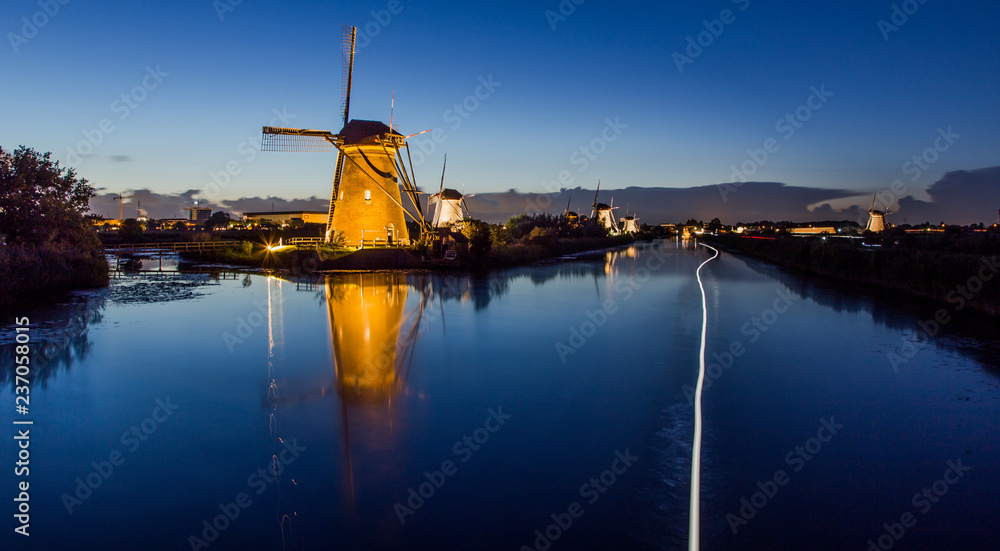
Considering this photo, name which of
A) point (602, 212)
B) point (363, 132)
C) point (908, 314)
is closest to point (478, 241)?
point (363, 132)

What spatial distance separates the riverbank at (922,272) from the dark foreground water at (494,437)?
5726 millimetres

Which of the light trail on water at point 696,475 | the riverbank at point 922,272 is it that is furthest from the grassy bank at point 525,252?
the light trail on water at point 696,475

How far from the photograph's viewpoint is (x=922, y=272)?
74.0ft

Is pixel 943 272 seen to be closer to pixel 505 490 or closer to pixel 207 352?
pixel 505 490

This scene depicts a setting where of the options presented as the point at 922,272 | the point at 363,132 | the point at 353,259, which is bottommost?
the point at 353,259

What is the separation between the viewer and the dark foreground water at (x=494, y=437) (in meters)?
4.96

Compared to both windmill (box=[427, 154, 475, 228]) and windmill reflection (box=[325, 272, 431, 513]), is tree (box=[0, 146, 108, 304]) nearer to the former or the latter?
windmill reflection (box=[325, 272, 431, 513])

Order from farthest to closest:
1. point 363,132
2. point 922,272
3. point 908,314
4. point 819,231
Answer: point 819,231 < point 363,132 < point 922,272 < point 908,314

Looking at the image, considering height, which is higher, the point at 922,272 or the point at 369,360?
the point at 922,272

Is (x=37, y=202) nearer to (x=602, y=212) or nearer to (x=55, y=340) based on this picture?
(x=55, y=340)

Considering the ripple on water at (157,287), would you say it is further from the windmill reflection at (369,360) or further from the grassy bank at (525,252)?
the grassy bank at (525,252)

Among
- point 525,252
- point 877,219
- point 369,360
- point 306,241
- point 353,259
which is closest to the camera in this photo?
point 369,360

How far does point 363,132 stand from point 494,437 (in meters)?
34.6

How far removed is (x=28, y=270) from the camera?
2044 centimetres
